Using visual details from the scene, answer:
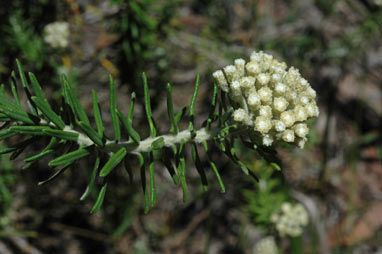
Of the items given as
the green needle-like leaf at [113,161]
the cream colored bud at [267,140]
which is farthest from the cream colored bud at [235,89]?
the green needle-like leaf at [113,161]

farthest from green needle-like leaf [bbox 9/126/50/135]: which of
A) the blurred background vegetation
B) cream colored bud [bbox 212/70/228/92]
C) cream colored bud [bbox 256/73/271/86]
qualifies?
the blurred background vegetation

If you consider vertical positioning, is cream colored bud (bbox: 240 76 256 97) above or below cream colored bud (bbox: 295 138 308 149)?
above

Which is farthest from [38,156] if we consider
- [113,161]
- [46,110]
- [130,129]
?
[130,129]

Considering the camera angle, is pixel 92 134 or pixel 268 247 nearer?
pixel 92 134

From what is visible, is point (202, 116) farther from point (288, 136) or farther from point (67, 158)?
point (67, 158)

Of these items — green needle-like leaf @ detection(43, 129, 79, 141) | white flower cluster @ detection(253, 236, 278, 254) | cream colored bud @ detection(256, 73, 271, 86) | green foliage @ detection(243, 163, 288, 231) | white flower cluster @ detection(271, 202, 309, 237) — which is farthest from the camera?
white flower cluster @ detection(253, 236, 278, 254)

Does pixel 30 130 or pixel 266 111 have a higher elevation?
pixel 266 111

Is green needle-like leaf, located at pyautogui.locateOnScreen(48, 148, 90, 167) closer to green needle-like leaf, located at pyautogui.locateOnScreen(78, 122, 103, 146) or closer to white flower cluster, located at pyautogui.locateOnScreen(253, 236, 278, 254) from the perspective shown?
green needle-like leaf, located at pyautogui.locateOnScreen(78, 122, 103, 146)

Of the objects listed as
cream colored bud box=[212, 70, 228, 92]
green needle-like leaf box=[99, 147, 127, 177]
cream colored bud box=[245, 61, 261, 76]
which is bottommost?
green needle-like leaf box=[99, 147, 127, 177]
